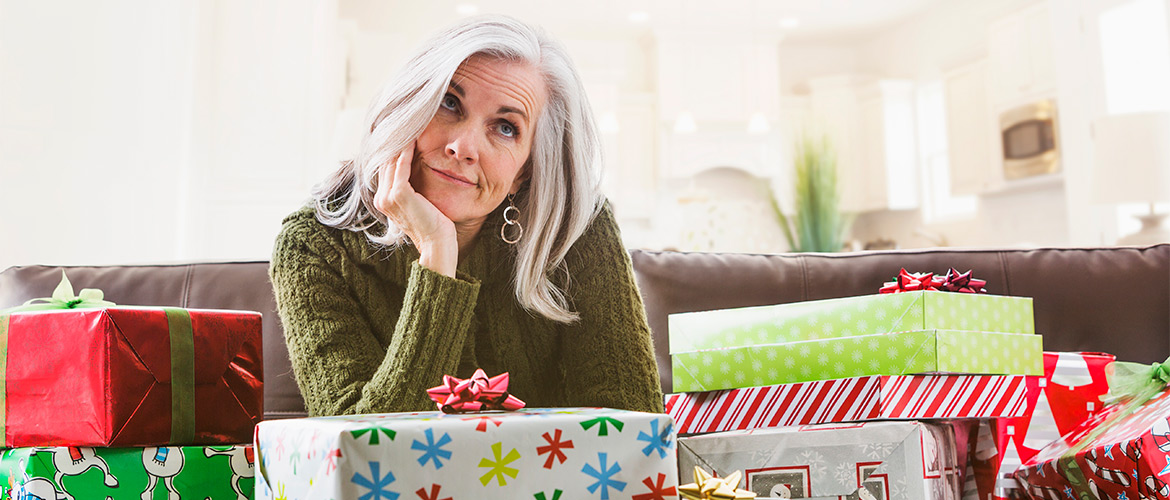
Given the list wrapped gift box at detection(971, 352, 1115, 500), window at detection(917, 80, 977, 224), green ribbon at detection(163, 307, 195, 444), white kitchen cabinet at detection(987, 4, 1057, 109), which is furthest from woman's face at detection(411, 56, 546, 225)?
window at detection(917, 80, 977, 224)

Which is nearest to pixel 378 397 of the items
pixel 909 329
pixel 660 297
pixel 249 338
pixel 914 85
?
pixel 249 338

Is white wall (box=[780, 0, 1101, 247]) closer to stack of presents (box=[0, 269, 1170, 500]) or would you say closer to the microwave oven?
the microwave oven

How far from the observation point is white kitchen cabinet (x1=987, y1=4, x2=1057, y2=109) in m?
5.12

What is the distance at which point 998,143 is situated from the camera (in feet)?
18.3

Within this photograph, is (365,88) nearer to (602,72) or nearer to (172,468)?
(602,72)

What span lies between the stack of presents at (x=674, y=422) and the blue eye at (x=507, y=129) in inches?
11.0

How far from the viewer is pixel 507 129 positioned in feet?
2.94

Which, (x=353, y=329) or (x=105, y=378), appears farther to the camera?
(x=353, y=329)

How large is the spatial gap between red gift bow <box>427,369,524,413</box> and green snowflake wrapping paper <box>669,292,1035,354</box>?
0.40 m

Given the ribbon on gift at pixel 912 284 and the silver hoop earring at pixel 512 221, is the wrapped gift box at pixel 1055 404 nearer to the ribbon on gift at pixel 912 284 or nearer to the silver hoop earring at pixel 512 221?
the ribbon on gift at pixel 912 284

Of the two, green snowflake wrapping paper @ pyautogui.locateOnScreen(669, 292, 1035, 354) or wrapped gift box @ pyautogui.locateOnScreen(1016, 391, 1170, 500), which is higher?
green snowflake wrapping paper @ pyautogui.locateOnScreen(669, 292, 1035, 354)

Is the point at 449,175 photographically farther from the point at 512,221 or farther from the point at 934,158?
the point at 934,158

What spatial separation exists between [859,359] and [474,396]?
45 cm

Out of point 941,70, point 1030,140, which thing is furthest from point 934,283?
point 941,70
